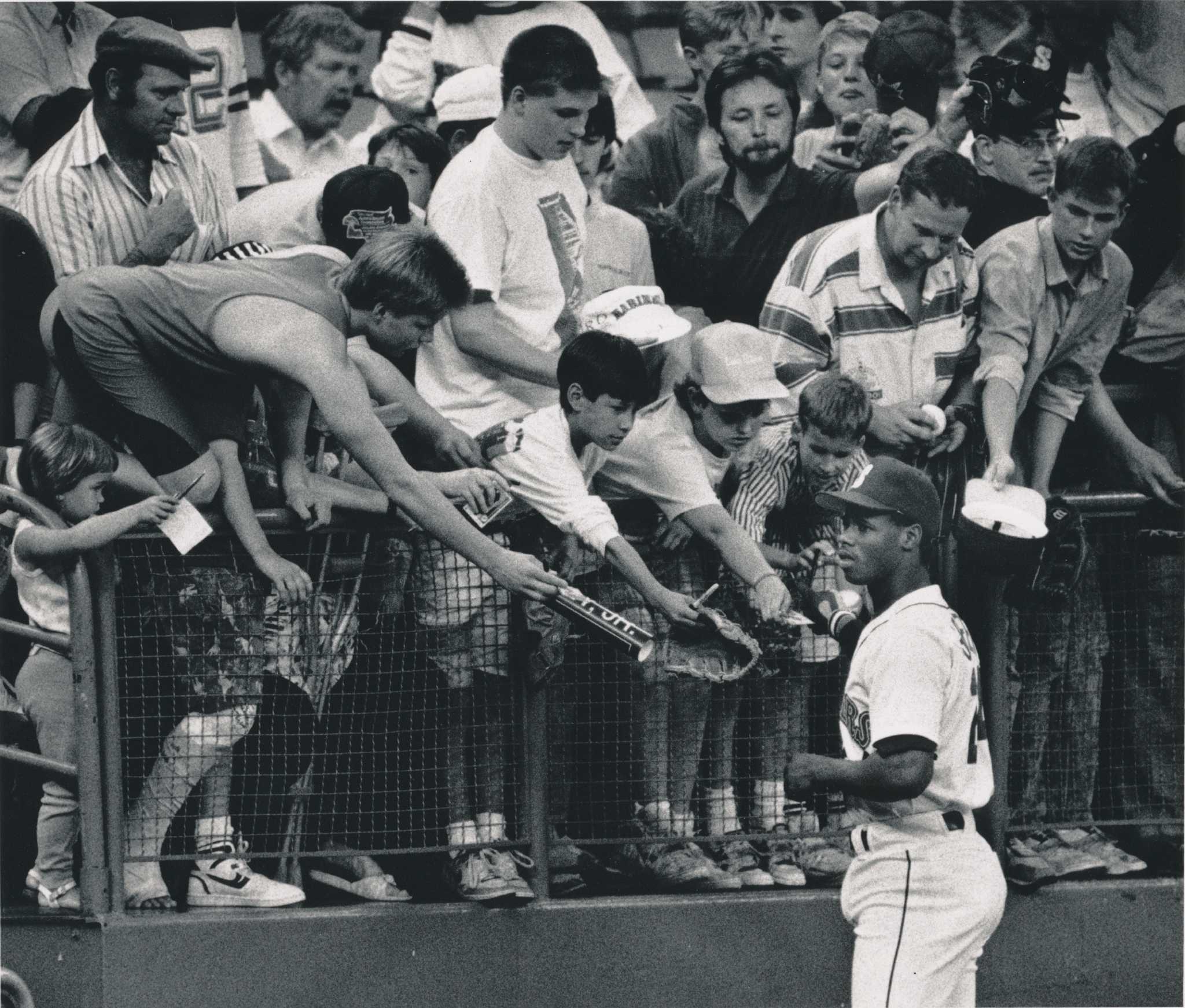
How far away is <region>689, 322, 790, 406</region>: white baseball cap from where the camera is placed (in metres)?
5.72

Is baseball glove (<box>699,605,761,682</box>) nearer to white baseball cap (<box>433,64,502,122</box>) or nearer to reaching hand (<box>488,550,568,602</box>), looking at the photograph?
reaching hand (<box>488,550,568,602</box>)

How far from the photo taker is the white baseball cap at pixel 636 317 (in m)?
5.66

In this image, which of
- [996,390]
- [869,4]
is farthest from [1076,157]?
[869,4]

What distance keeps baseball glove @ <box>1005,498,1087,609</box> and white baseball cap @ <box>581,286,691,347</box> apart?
1.23 m

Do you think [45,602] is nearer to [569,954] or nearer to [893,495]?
[569,954]

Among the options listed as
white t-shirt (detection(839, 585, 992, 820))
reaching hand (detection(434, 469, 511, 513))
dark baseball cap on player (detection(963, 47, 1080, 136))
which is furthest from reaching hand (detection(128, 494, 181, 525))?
dark baseball cap on player (detection(963, 47, 1080, 136))

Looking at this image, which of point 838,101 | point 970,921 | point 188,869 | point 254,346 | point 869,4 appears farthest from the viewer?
point 869,4

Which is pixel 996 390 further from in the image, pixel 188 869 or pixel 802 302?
pixel 188 869

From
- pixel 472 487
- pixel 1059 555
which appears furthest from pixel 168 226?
pixel 1059 555

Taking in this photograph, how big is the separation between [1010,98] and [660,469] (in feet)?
5.99

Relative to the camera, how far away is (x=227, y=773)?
222 inches

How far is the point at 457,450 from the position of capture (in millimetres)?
5664

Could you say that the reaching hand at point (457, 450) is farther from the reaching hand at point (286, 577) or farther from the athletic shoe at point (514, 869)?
the athletic shoe at point (514, 869)

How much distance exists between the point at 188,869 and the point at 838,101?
3736 mm
